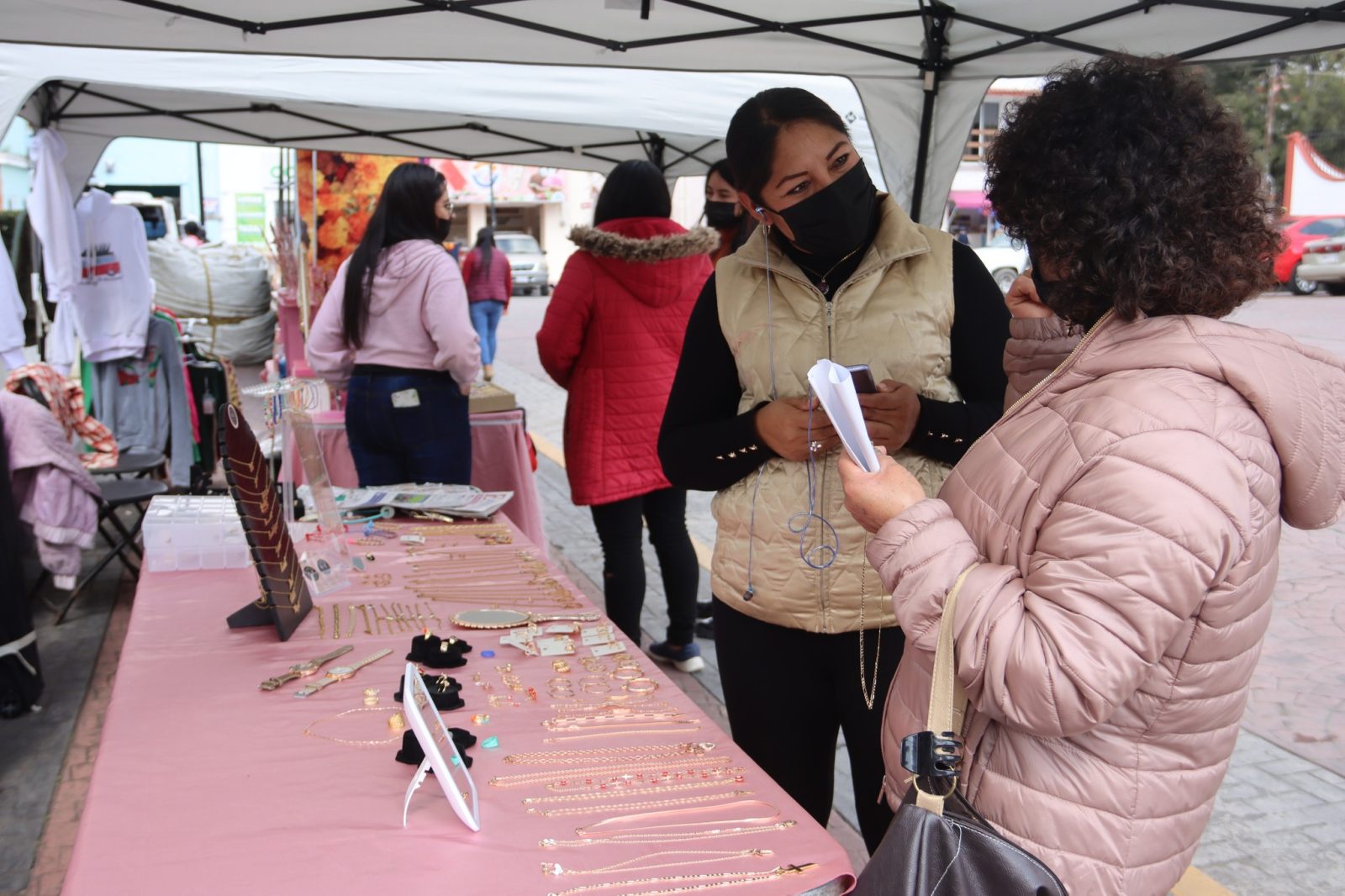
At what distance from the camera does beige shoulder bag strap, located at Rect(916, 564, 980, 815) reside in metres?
1.10

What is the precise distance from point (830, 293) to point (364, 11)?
1.99 metres

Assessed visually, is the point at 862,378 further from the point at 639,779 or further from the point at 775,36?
the point at 775,36

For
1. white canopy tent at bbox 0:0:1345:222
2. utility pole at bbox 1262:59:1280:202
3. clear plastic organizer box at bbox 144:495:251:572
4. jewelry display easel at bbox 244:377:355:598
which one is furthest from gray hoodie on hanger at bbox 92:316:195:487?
utility pole at bbox 1262:59:1280:202

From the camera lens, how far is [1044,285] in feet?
3.95

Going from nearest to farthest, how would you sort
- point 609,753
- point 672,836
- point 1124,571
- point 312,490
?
point 1124,571, point 672,836, point 609,753, point 312,490

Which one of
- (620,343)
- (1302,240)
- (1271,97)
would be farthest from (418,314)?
(1271,97)

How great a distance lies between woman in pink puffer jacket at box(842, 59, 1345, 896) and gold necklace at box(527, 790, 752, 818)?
0.40 meters

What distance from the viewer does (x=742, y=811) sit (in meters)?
1.43

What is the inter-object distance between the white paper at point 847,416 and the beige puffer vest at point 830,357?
0.56 meters

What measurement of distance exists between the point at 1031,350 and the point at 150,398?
547 cm

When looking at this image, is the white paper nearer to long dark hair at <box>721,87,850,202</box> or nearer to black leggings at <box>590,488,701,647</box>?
long dark hair at <box>721,87,850,202</box>

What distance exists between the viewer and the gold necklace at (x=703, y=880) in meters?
1.24

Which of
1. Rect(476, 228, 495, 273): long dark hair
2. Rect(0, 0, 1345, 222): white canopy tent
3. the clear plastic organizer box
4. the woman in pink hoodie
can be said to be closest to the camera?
the clear plastic organizer box

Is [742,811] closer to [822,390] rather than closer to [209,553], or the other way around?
[822,390]
